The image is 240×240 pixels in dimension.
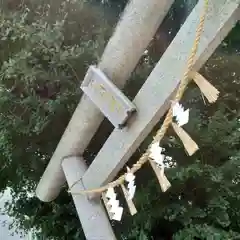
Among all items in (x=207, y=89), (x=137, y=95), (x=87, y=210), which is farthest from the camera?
(x=87, y=210)

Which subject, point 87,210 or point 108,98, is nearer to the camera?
point 108,98

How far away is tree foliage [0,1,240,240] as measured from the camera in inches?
39.1

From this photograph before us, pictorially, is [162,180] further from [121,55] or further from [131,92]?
[131,92]

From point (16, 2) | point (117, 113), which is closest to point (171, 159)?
point (117, 113)

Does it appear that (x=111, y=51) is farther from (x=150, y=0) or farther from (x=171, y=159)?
(x=171, y=159)

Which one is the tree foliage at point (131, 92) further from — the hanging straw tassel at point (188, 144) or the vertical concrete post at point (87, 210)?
the hanging straw tassel at point (188, 144)

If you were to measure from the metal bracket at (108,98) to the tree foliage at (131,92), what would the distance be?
0.54ft

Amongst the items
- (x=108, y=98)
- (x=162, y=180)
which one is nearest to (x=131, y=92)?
(x=108, y=98)

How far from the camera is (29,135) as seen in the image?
110cm

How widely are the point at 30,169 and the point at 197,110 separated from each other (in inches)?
20.4

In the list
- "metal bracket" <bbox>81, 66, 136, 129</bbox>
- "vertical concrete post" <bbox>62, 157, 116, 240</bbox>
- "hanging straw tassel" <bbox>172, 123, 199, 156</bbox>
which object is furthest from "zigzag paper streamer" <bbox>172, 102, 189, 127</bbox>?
"vertical concrete post" <bbox>62, 157, 116, 240</bbox>

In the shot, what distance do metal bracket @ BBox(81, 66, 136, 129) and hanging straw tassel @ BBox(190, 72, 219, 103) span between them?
0.16 meters

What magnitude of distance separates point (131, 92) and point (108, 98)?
0.23 metres

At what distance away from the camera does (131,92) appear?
1039mm
